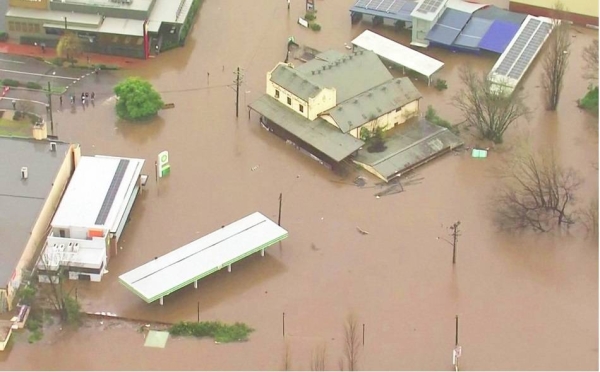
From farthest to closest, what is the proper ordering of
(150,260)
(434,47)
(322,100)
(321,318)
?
1. (434,47)
2. (322,100)
3. (150,260)
4. (321,318)

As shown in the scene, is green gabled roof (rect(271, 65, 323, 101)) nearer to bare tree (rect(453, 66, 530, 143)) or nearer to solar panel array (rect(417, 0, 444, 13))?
bare tree (rect(453, 66, 530, 143))

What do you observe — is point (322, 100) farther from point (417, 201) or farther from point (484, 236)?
point (484, 236)

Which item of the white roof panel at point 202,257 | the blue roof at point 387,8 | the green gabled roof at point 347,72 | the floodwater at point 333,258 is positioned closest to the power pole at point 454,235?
the floodwater at point 333,258

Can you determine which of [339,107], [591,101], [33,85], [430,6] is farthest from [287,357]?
[430,6]

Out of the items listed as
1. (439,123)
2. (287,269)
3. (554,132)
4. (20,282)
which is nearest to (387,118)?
(439,123)

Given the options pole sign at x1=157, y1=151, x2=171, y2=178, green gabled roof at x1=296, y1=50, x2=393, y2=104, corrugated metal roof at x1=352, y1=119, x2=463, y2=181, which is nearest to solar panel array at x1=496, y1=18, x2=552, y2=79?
corrugated metal roof at x1=352, y1=119, x2=463, y2=181

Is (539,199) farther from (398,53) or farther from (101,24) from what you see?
(101,24)
